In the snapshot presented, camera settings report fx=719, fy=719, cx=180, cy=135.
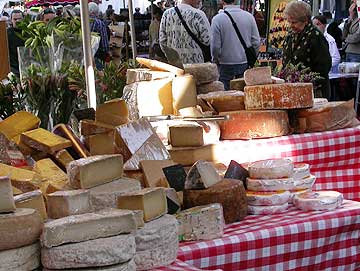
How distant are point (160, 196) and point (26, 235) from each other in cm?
44

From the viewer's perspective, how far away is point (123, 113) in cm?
295

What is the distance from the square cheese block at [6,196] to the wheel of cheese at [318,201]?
120cm

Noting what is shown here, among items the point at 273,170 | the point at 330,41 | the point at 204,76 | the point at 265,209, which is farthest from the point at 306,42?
the point at 265,209

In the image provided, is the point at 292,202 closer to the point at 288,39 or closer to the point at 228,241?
the point at 228,241

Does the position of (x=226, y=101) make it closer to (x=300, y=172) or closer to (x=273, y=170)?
(x=300, y=172)

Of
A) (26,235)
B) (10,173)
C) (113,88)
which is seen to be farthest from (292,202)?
(113,88)

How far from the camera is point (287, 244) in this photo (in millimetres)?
2457

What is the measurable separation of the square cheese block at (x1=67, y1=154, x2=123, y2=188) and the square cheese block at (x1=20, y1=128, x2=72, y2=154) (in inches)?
18.0

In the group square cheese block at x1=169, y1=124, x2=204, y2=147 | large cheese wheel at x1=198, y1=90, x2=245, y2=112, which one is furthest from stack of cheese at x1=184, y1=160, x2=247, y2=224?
large cheese wheel at x1=198, y1=90, x2=245, y2=112

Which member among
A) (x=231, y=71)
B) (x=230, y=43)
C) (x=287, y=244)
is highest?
(x=230, y=43)

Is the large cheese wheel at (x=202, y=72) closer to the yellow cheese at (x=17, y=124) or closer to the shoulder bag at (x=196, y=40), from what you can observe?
the yellow cheese at (x=17, y=124)

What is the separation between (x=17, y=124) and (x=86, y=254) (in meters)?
1.24

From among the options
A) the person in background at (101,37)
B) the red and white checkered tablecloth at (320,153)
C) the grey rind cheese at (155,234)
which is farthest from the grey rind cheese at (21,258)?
the person in background at (101,37)

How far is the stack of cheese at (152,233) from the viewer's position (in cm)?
198
